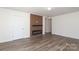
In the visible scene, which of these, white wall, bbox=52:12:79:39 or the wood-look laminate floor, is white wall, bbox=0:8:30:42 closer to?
the wood-look laminate floor

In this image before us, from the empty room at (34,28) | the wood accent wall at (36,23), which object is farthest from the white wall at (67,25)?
the wood accent wall at (36,23)

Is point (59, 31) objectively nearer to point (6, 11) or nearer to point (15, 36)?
point (15, 36)

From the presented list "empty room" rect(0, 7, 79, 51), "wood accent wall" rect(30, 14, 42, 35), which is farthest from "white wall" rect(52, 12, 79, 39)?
"wood accent wall" rect(30, 14, 42, 35)

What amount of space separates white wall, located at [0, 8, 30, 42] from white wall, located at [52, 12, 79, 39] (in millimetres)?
3415

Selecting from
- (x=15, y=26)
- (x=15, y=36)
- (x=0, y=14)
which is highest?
(x=0, y=14)

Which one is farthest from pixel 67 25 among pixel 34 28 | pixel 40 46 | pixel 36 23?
pixel 40 46

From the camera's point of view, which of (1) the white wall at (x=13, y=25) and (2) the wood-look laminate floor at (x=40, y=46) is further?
(1) the white wall at (x=13, y=25)

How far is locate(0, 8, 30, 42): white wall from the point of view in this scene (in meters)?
6.37

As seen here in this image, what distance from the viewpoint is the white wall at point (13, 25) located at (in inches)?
251

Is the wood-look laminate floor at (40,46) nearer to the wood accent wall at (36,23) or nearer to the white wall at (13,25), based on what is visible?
the white wall at (13,25)
